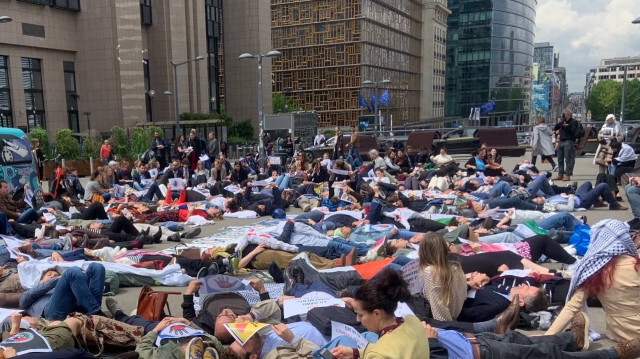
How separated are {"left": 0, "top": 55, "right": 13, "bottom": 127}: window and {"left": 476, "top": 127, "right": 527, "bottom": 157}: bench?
26.9 m

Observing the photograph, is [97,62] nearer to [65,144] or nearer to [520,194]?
[65,144]

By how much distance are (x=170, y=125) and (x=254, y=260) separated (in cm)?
2796

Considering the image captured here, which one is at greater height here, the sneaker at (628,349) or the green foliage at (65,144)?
the green foliage at (65,144)

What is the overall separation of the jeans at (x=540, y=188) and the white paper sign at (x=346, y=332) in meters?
8.53

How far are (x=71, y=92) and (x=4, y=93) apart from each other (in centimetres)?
480

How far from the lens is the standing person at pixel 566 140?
49.7 ft

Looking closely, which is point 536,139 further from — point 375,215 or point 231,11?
point 231,11

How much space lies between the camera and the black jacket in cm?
1516

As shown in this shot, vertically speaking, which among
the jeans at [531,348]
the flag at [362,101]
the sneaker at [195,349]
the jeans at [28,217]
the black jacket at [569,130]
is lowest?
the jeans at [28,217]

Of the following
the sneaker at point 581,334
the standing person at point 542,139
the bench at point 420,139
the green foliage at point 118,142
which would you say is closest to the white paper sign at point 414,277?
the sneaker at point 581,334

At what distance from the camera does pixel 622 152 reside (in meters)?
13.4

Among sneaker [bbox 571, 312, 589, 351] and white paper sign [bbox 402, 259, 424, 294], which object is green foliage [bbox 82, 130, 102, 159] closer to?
white paper sign [bbox 402, 259, 424, 294]

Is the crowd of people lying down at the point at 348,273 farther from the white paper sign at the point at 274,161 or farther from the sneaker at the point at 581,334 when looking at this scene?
the white paper sign at the point at 274,161

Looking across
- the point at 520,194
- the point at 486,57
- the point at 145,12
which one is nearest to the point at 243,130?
the point at 145,12
